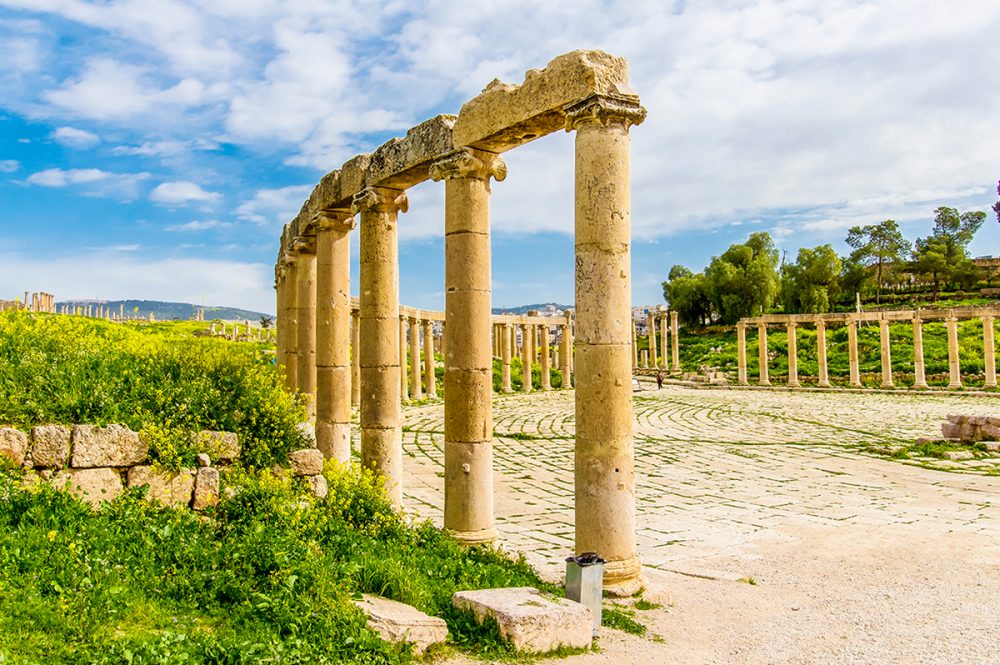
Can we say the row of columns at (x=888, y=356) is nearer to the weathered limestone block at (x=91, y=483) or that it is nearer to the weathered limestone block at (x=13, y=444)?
the weathered limestone block at (x=91, y=483)

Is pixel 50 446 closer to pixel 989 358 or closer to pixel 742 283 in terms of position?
pixel 989 358

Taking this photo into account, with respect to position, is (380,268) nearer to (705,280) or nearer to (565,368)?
(565,368)

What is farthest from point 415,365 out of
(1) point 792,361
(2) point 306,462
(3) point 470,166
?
(1) point 792,361

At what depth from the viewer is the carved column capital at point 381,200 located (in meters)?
11.1

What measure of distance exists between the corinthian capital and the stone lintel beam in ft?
0.37

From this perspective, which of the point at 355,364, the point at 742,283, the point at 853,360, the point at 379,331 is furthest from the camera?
the point at 742,283

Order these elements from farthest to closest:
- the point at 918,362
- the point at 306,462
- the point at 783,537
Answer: the point at 918,362, the point at 783,537, the point at 306,462

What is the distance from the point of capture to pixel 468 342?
9.55 m

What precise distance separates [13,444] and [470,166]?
5.99 m

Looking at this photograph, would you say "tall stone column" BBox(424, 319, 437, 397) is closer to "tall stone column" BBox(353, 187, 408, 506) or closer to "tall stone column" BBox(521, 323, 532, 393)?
"tall stone column" BBox(521, 323, 532, 393)

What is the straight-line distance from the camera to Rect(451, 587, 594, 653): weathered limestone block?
19.9 ft

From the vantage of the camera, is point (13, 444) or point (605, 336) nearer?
point (13, 444)

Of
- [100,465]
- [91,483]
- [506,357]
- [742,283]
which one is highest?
[742,283]

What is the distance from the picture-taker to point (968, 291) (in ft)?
237
